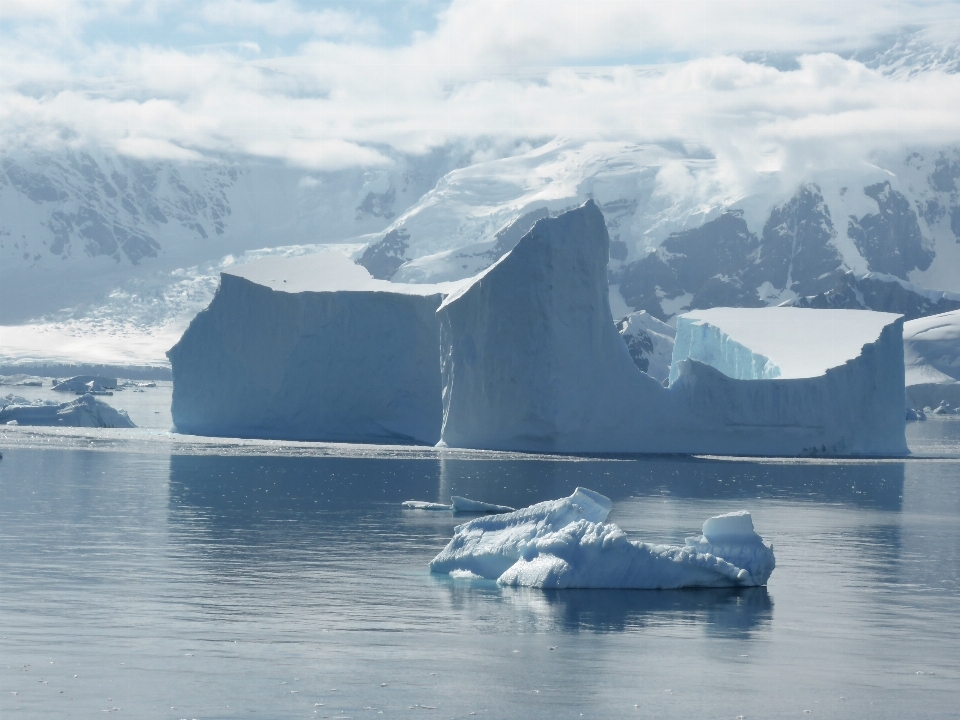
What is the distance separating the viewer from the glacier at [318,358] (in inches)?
1711

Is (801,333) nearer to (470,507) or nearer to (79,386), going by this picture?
(470,507)

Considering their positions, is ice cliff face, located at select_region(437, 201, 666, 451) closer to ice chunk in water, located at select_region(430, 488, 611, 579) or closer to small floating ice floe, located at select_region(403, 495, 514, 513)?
small floating ice floe, located at select_region(403, 495, 514, 513)

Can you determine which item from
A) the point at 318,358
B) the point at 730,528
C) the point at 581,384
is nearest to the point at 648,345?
the point at 318,358

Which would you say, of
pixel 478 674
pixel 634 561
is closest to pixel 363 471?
pixel 634 561

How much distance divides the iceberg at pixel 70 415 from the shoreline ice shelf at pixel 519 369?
6026mm

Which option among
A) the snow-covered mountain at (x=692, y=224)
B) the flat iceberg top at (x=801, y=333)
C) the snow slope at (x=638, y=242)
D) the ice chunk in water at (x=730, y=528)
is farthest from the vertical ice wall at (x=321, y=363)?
the snow-covered mountain at (x=692, y=224)

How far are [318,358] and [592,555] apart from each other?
26993mm

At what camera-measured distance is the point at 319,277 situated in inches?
1786

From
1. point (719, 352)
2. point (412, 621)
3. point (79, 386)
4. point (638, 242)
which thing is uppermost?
point (638, 242)

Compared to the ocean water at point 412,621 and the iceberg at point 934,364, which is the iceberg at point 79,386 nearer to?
the iceberg at point 934,364

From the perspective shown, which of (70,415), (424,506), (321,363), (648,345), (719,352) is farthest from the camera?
(648,345)

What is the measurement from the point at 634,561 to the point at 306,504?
430 inches

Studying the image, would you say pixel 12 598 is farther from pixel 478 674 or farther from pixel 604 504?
pixel 604 504

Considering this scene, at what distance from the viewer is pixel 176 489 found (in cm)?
2948
